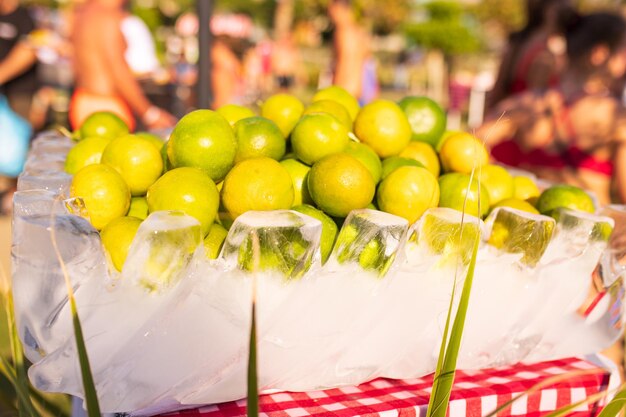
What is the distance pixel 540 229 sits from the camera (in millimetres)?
1114

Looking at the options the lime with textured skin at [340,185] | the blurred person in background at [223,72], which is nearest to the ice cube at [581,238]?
the lime with textured skin at [340,185]

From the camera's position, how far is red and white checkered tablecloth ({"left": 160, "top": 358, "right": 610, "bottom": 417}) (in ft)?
3.35

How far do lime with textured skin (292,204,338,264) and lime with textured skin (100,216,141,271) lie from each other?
31 centimetres

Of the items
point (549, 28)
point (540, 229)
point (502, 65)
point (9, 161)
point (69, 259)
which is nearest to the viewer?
point (69, 259)

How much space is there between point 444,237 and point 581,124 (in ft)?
5.48

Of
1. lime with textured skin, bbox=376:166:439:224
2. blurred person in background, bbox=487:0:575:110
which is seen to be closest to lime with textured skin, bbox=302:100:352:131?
lime with textured skin, bbox=376:166:439:224

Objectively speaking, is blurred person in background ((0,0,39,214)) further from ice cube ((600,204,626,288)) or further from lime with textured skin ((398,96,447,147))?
ice cube ((600,204,626,288))

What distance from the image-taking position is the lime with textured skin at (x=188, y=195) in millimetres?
1047

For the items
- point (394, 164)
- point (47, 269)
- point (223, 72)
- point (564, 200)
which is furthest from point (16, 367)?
point (223, 72)

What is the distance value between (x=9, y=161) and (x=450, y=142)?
3.67 m

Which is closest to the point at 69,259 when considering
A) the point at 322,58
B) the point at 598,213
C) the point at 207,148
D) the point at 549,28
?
the point at 207,148

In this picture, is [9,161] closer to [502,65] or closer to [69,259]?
[502,65]

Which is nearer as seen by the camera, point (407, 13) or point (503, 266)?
point (503, 266)

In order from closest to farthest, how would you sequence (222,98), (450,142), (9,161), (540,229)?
(540,229) → (450,142) → (9,161) → (222,98)
